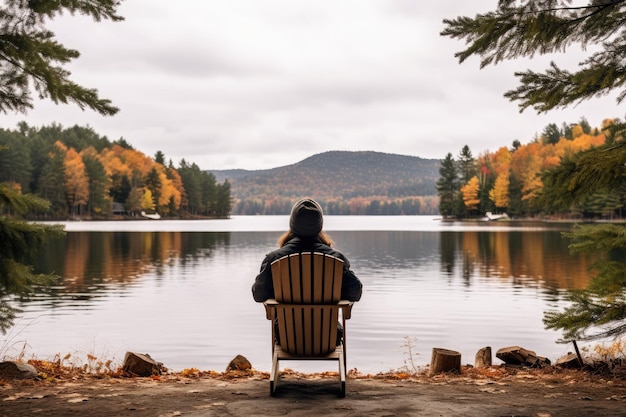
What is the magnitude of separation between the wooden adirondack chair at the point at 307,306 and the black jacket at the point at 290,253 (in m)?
0.14

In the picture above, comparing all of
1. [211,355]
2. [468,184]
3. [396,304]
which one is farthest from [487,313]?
[468,184]

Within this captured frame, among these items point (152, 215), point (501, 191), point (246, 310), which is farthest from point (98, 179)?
point (246, 310)

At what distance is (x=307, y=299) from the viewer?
626 cm

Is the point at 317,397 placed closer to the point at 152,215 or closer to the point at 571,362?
the point at 571,362

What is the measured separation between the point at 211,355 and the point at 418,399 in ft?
24.0

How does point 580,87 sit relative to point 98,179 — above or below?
below

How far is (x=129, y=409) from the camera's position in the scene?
574 centimetres

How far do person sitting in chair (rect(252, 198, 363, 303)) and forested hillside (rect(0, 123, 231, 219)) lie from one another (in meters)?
80.6

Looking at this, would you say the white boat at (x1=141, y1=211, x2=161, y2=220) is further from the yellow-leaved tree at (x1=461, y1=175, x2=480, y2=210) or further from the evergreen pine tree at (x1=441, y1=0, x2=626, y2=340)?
the evergreen pine tree at (x1=441, y1=0, x2=626, y2=340)

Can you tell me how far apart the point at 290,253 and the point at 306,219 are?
0.37 m

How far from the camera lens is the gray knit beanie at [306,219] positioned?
6309mm

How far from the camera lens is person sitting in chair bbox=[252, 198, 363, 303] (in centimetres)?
632

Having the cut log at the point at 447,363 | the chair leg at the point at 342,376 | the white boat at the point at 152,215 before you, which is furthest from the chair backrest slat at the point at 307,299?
the white boat at the point at 152,215

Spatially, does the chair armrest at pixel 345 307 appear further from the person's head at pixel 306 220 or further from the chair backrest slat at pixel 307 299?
the person's head at pixel 306 220
